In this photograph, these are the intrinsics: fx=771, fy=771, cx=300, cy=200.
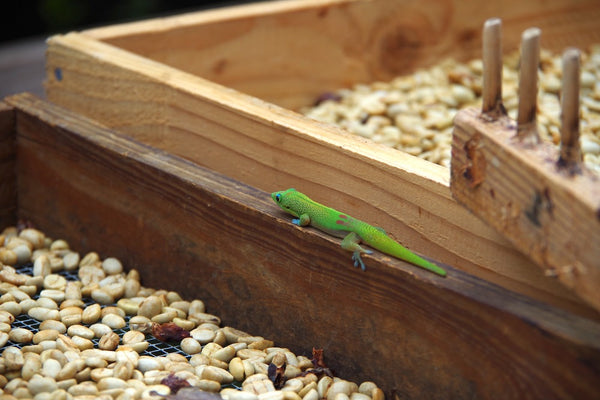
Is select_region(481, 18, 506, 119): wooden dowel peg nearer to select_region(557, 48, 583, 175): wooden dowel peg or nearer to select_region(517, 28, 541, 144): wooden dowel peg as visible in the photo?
select_region(517, 28, 541, 144): wooden dowel peg

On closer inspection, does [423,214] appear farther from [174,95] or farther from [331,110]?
[331,110]

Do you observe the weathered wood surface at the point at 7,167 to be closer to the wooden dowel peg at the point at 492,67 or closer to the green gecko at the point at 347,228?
the green gecko at the point at 347,228

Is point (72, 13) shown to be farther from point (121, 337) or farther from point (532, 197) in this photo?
point (532, 197)

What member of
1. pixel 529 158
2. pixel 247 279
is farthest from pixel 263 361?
pixel 529 158

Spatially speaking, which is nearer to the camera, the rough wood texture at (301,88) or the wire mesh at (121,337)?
the rough wood texture at (301,88)

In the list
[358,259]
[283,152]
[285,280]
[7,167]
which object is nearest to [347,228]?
[358,259]

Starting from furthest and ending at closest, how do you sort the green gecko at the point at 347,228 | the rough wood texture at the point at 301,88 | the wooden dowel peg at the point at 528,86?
1. the rough wood texture at the point at 301,88
2. the green gecko at the point at 347,228
3. the wooden dowel peg at the point at 528,86

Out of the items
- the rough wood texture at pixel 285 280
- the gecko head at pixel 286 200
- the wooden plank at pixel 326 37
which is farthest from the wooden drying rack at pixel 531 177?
the wooden plank at pixel 326 37
